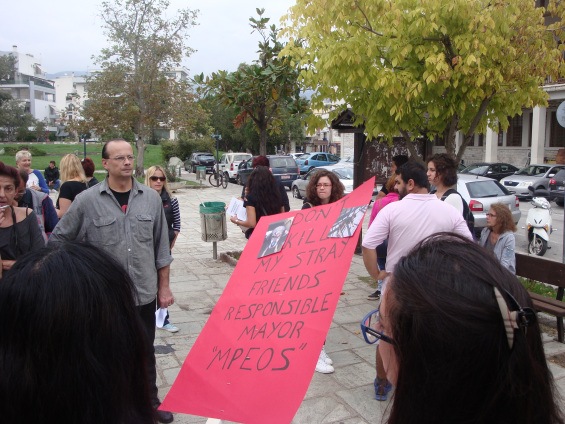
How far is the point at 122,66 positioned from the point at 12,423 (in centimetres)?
3169

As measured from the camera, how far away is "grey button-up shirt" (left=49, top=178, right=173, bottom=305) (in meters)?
3.11

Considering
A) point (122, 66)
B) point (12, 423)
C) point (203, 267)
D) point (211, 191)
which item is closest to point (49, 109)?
point (122, 66)

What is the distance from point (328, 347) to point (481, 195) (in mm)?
7833

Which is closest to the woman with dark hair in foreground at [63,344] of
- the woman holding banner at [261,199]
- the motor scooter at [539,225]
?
the woman holding banner at [261,199]

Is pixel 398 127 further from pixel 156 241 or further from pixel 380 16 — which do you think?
pixel 156 241

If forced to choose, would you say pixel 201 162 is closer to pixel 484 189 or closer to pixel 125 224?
pixel 484 189

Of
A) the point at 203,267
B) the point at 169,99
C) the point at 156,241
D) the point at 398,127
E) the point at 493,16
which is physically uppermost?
the point at 169,99

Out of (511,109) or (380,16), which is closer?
(380,16)

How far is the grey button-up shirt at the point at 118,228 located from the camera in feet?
10.2

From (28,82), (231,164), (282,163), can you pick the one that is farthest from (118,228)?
(28,82)

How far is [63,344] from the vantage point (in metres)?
1.04

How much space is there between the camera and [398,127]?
616 centimetres

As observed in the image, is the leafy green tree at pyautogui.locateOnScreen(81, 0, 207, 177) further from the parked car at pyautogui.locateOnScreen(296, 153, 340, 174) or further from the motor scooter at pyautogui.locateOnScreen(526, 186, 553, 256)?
the motor scooter at pyautogui.locateOnScreen(526, 186, 553, 256)

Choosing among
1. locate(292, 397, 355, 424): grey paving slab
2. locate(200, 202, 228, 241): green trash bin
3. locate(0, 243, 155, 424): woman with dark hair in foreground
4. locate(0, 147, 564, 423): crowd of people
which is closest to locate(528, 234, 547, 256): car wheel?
locate(200, 202, 228, 241): green trash bin
